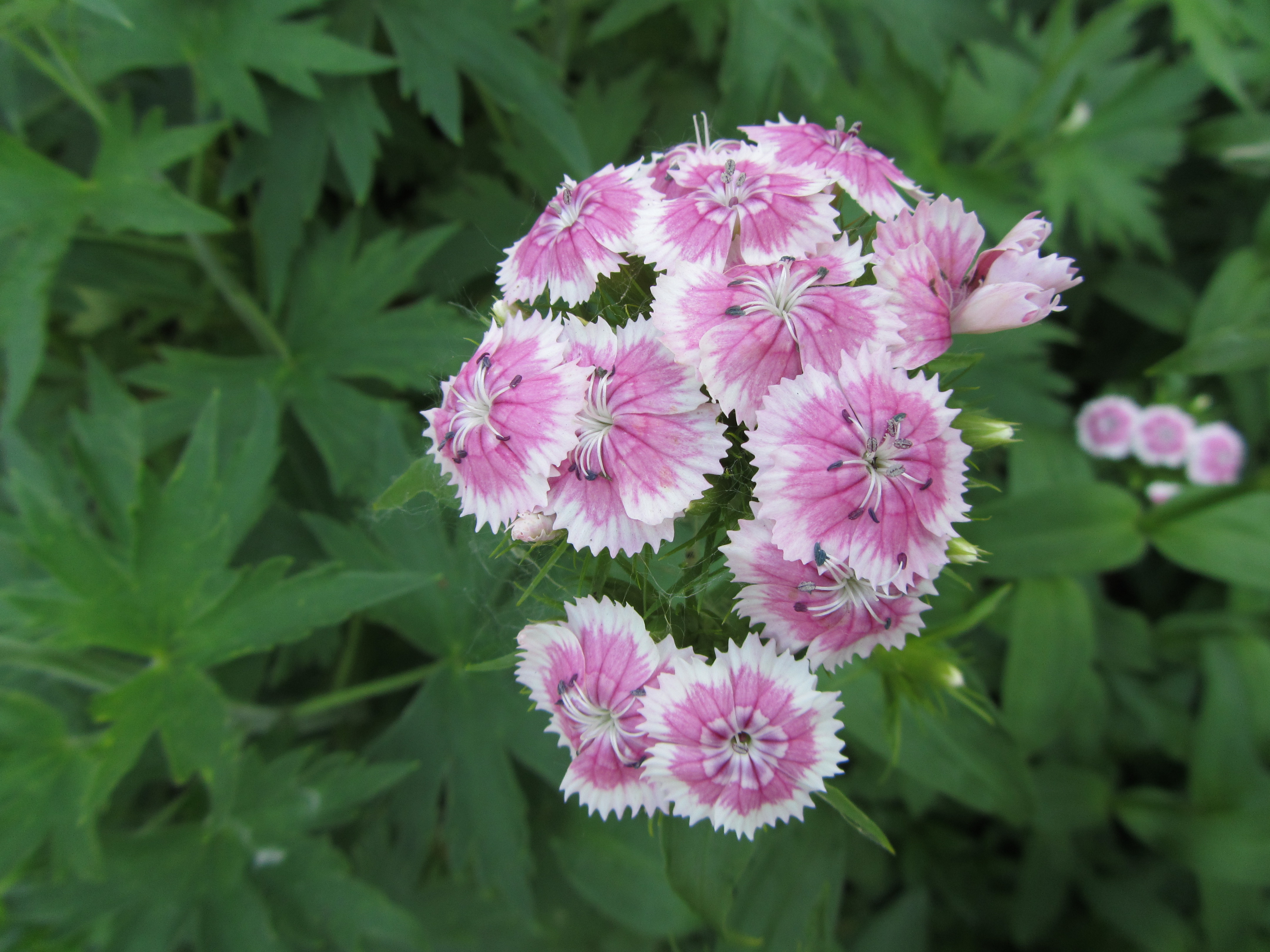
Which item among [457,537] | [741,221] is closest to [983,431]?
[741,221]

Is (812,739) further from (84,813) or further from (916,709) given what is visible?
(84,813)

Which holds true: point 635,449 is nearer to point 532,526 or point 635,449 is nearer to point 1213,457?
point 532,526

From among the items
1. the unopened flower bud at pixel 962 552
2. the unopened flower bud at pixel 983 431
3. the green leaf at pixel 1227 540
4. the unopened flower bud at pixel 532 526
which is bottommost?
the unopened flower bud at pixel 532 526

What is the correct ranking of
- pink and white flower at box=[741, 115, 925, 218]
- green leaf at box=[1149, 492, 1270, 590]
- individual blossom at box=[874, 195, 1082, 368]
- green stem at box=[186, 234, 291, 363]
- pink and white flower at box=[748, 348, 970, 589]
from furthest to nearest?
green stem at box=[186, 234, 291, 363] → green leaf at box=[1149, 492, 1270, 590] → pink and white flower at box=[741, 115, 925, 218] → individual blossom at box=[874, 195, 1082, 368] → pink and white flower at box=[748, 348, 970, 589]

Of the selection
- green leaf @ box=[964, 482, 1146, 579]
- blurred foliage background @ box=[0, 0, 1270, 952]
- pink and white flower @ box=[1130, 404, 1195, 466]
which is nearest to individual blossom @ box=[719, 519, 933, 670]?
blurred foliage background @ box=[0, 0, 1270, 952]

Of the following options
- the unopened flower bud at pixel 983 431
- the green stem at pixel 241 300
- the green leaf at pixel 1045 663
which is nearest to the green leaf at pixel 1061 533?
the green leaf at pixel 1045 663

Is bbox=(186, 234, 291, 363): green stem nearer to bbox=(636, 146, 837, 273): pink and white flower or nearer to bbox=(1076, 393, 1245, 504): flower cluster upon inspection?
bbox=(636, 146, 837, 273): pink and white flower

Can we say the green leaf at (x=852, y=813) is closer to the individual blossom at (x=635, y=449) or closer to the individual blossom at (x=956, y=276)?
the individual blossom at (x=635, y=449)
